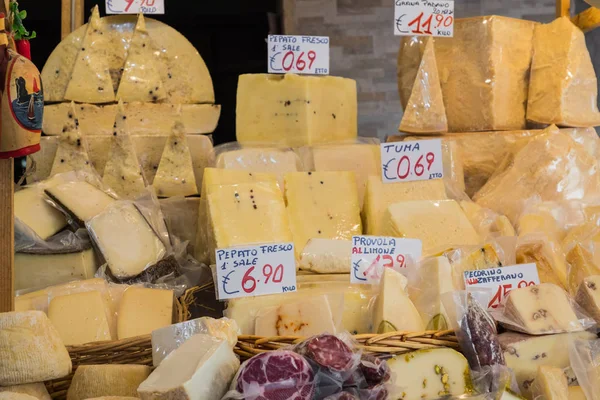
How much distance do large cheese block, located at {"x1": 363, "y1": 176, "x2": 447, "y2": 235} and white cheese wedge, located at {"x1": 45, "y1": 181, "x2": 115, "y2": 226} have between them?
33.6 inches

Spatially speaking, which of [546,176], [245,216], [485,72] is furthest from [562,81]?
[245,216]

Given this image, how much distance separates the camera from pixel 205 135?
2568 mm

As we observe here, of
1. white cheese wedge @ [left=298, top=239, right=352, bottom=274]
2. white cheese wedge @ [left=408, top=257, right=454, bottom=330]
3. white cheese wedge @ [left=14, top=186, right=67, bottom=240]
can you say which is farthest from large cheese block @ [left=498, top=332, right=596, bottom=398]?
white cheese wedge @ [left=14, top=186, right=67, bottom=240]

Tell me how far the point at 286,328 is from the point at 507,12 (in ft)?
10.2

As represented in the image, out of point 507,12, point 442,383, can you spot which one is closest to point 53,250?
point 442,383

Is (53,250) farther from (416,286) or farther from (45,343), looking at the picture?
(416,286)

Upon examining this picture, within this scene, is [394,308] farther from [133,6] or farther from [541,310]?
[133,6]

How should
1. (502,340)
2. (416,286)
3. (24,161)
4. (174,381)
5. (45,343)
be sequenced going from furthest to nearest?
(24,161), (416,286), (502,340), (45,343), (174,381)

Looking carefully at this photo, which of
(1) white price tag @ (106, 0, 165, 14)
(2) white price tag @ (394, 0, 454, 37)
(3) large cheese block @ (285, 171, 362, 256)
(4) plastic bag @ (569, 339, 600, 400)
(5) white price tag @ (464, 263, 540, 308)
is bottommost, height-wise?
(4) plastic bag @ (569, 339, 600, 400)

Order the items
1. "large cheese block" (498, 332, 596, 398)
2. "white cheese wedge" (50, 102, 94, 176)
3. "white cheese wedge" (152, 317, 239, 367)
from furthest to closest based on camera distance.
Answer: "white cheese wedge" (50, 102, 94, 176) → "large cheese block" (498, 332, 596, 398) → "white cheese wedge" (152, 317, 239, 367)

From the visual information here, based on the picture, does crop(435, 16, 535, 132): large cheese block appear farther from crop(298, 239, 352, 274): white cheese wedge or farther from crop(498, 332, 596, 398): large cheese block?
crop(498, 332, 596, 398): large cheese block

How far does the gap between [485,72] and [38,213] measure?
166 centimetres

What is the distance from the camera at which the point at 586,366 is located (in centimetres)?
148

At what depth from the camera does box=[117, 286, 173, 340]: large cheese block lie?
1653 millimetres
